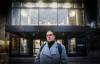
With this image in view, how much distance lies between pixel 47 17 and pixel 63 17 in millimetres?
1454

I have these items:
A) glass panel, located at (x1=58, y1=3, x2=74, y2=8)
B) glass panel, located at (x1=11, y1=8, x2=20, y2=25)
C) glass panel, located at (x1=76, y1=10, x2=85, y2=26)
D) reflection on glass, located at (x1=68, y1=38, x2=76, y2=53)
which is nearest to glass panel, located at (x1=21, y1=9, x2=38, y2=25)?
glass panel, located at (x1=11, y1=8, x2=20, y2=25)

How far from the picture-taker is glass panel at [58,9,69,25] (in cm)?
2956

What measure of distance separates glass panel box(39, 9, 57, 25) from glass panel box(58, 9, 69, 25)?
0.38 metres

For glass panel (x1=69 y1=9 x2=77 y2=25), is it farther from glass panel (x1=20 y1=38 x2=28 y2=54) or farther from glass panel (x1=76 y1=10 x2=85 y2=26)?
glass panel (x1=20 y1=38 x2=28 y2=54)

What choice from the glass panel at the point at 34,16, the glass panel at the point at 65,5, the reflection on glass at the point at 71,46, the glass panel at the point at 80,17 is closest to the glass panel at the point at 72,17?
the glass panel at the point at 80,17

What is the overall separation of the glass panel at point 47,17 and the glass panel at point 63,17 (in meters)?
0.38

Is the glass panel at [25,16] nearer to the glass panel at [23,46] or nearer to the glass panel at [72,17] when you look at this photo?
the glass panel at [23,46]

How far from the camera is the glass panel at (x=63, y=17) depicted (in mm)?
29562

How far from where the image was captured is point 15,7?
1161 inches

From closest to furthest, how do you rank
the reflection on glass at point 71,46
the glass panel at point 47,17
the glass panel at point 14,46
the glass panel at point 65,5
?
1. the glass panel at point 14,46
2. the reflection on glass at point 71,46
3. the glass panel at point 47,17
4. the glass panel at point 65,5

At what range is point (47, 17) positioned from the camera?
29562mm

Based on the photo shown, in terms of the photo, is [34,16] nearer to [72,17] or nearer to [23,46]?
[23,46]

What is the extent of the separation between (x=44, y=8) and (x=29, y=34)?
274 centimetres

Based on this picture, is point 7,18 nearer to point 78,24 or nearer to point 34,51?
point 34,51
